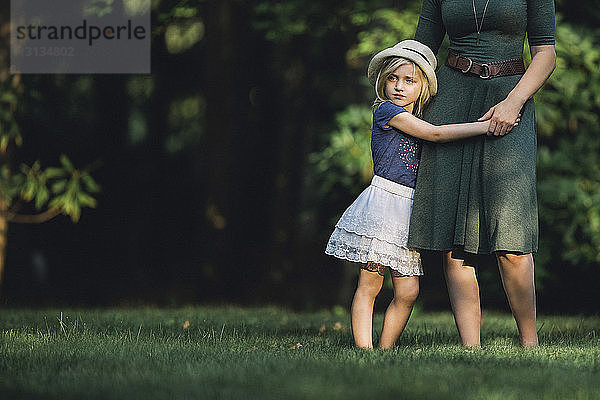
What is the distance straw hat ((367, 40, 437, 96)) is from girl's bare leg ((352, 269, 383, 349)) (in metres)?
0.97

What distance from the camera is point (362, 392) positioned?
3441 mm

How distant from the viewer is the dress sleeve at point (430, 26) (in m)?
5.15

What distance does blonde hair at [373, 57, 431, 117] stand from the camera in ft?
16.1

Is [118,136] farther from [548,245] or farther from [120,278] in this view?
[548,245]

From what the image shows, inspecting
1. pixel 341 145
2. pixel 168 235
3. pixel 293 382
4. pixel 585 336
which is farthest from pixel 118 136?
pixel 293 382

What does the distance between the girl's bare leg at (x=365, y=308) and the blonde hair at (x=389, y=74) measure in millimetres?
847

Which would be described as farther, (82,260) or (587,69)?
(82,260)

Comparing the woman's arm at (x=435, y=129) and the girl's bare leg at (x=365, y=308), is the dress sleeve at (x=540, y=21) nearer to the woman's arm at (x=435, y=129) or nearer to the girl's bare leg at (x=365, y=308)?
the woman's arm at (x=435, y=129)

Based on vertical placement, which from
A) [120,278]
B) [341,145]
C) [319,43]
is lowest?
[120,278]

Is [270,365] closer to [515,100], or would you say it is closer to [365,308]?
[365,308]

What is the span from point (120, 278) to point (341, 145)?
9597mm

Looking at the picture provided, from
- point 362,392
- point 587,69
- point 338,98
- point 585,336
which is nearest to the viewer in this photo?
point 362,392

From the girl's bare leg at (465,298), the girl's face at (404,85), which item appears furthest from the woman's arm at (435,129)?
the girl's bare leg at (465,298)

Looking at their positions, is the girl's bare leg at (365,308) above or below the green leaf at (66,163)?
below
